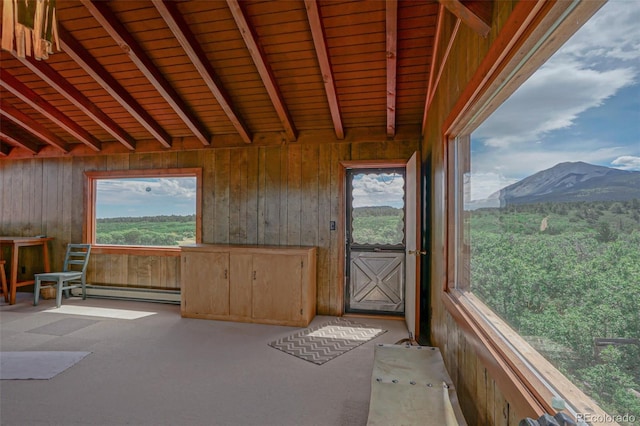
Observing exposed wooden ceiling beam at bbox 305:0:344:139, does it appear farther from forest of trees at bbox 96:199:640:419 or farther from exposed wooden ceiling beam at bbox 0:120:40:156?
exposed wooden ceiling beam at bbox 0:120:40:156

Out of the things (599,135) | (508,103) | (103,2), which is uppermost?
(103,2)

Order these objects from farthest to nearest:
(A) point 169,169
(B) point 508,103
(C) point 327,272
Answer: (A) point 169,169, (C) point 327,272, (B) point 508,103

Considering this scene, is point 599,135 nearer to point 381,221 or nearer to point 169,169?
point 381,221

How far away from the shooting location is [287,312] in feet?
12.0

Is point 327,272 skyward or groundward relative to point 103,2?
groundward

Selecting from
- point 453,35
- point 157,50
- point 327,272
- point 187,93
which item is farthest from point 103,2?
point 327,272

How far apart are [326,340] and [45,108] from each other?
4.42 m

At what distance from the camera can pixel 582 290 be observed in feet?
2.72

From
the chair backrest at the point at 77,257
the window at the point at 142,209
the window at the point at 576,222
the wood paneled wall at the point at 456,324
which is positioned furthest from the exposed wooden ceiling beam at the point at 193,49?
the chair backrest at the point at 77,257

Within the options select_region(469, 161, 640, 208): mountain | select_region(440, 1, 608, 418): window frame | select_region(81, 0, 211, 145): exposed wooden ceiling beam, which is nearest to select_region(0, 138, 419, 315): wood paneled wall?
select_region(81, 0, 211, 145): exposed wooden ceiling beam

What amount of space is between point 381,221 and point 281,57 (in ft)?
7.72

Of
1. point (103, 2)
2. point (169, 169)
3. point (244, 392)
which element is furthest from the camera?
point (169, 169)

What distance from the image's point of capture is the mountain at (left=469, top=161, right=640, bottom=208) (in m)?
0.73

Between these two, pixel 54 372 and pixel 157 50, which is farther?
pixel 157 50
